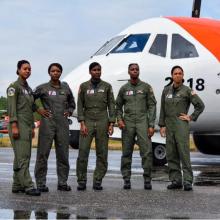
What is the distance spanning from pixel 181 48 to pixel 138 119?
17.1 ft

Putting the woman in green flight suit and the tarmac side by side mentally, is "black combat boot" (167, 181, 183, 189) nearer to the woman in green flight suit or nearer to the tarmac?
the tarmac

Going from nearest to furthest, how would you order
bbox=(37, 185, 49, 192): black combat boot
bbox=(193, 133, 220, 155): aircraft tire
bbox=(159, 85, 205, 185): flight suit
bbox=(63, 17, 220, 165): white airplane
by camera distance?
bbox=(37, 185, 49, 192): black combat boot < bbox=(159, 85, 205, 185): flight suit < bbox=(63, 17, 220, 165): white airplane < bbox=(193, 133, 220, 155): aircraft tire

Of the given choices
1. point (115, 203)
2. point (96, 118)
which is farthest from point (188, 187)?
point (115, 203)

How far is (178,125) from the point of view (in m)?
10.7

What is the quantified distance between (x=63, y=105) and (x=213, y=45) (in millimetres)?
5987

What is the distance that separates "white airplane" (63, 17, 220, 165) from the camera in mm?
15070

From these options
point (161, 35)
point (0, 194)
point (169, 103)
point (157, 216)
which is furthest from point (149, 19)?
point (157, 216)

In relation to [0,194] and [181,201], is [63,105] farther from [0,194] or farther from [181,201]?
[181,201]

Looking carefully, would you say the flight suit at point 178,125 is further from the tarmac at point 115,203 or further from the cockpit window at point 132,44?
the cockpit window at point 132,44

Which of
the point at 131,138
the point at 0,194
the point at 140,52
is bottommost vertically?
the point at 0,194

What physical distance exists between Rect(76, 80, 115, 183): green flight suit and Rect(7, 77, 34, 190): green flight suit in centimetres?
99

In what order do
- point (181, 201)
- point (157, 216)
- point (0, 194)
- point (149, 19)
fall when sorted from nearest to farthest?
point (157, 216), point (181, 201), point (0, 194), point (149, 19)

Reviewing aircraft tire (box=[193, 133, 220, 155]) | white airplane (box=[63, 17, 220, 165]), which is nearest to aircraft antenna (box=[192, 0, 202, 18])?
aircraft tire (box=[193, 133, 220, 155])

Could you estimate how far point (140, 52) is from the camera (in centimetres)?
1549
